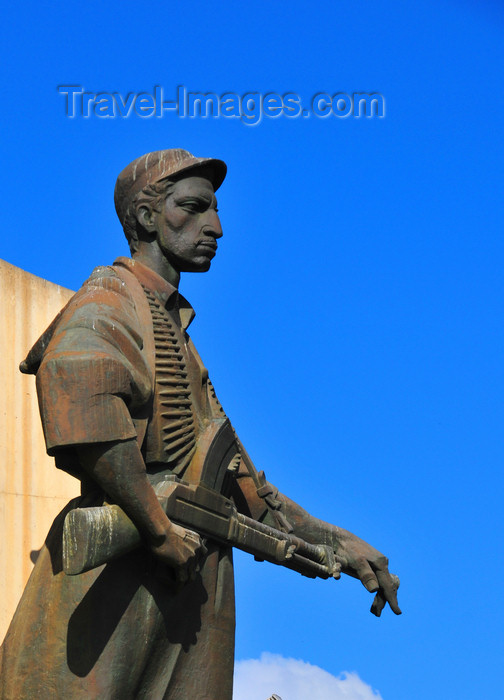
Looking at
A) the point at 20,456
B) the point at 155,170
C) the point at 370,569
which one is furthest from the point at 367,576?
the point at 20,456

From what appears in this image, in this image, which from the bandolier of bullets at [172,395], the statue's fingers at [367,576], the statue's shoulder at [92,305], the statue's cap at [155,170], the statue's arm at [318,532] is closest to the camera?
the statue's shoulder at [92,305]

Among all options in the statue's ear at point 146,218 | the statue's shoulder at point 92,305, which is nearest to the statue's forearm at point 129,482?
the statue's shoulder at point 92,305

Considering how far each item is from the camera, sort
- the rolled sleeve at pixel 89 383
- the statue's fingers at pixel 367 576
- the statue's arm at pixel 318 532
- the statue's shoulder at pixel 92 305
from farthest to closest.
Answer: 1. the statue's fingers at pixel 367 576
2. the statue's arm at pixel 318 532
3. the statue's shoulder at pixel 92 305
4. the rolled sleeve at pixel 89 383

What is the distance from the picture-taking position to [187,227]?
715 centimetres

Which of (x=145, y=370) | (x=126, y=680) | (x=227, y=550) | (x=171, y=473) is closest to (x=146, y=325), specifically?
(x=145, y=370)

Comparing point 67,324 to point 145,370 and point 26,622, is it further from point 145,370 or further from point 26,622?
point 26,622

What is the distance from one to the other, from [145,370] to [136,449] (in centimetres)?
51

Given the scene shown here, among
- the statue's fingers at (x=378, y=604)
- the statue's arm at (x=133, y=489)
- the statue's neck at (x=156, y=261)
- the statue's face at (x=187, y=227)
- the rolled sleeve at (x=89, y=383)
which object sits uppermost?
the statue's face at (x=187, y=227)

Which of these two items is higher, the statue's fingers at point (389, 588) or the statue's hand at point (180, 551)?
the statue's hand at point (180, 551)

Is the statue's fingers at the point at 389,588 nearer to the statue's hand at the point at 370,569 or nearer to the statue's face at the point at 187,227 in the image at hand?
the statue's hand at the point at 370,569

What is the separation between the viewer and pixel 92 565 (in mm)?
5973

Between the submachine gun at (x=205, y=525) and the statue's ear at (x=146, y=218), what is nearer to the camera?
the submachine gun at (x=205, y=525)

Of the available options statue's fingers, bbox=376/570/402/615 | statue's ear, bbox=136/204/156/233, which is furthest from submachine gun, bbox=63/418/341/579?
statue's ear, bbox=136/204/156/233

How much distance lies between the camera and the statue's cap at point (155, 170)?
7.17m
